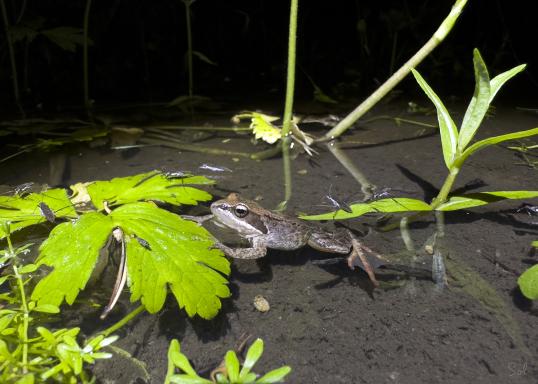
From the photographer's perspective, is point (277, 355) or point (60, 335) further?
point (277, 355)

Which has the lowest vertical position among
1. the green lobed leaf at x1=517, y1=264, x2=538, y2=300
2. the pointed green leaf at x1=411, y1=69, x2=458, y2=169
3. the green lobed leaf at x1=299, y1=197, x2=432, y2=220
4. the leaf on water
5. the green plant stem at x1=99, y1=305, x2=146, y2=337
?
the green plant stem at x1=99, y1=305, x2=146, y2=337

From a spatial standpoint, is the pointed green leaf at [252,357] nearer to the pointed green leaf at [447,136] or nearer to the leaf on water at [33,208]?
the leaf on water at [33,208]

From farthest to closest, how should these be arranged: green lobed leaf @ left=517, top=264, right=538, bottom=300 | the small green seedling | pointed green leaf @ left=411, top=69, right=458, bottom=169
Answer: pointed green leaf @ left=411, top=69, right=458, bottom=169
the small green seedling
green lobed leaf @ left=517, top=264, right=538, bottom=300

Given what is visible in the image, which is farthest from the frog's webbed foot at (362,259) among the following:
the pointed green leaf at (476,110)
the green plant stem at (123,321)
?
the green plant stem at (123,321)

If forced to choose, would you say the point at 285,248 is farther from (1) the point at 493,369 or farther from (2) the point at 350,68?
(2) the point at 350,68

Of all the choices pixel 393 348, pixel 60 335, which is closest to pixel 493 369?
pixel 393 348

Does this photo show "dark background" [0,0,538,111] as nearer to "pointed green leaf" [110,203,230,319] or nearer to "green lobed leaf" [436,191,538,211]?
"green lobed leaf" [436,191,538,211]

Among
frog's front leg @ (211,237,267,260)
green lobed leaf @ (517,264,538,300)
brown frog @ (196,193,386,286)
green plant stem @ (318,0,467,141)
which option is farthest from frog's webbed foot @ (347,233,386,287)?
green plant stem @ (318,0,467,141)
